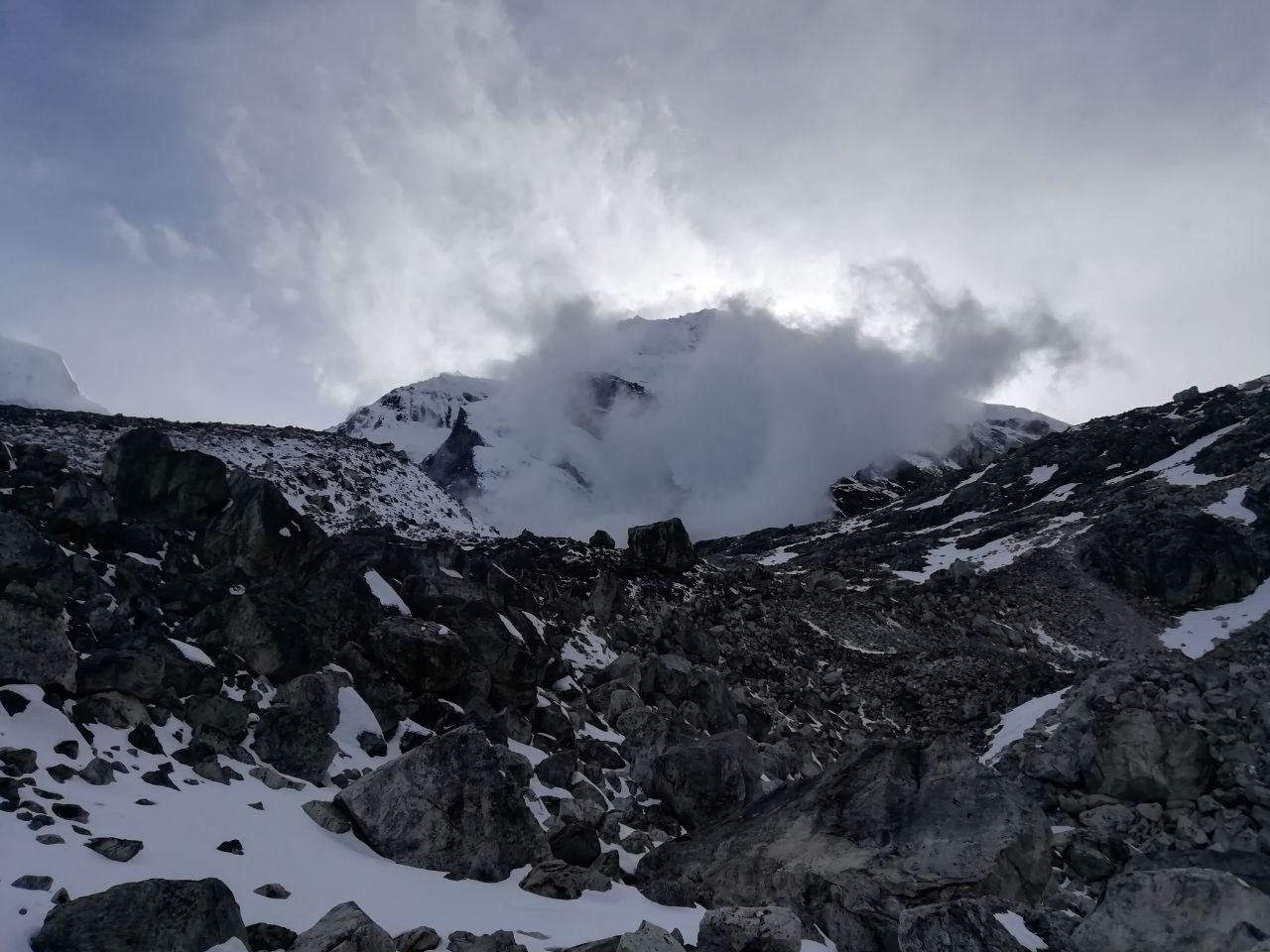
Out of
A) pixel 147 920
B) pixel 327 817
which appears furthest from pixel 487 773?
pixel 147 920

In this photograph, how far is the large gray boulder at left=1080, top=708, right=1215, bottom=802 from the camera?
1802cm

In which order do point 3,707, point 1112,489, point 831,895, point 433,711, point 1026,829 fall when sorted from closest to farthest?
point 3,707
point 831,895
point 1026,829
point 433,711
point 1112,489

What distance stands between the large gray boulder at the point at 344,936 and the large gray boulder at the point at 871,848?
4.87 meters

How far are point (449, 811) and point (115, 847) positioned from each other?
13.3ft

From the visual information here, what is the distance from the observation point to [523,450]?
14650 centimetres

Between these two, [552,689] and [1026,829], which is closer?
[1026,829]

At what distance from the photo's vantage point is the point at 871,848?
10.7m

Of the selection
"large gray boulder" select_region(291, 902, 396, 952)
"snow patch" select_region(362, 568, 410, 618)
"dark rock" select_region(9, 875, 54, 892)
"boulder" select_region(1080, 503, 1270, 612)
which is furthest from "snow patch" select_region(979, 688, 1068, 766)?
"dark rock" select_region(9, 875, 54, 892)

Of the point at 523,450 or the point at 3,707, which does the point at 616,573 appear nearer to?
the point at 3,707

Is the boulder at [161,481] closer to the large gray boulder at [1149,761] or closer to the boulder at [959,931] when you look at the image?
the boulder at [959,931]

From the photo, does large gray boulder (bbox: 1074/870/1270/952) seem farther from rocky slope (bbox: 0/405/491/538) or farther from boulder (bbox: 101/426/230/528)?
rocky slope (bbox: 0/405/491/538)

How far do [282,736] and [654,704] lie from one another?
11.4m

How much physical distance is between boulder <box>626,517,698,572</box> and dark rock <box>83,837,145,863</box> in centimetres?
3048

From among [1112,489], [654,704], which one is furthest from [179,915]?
[1112,489]
